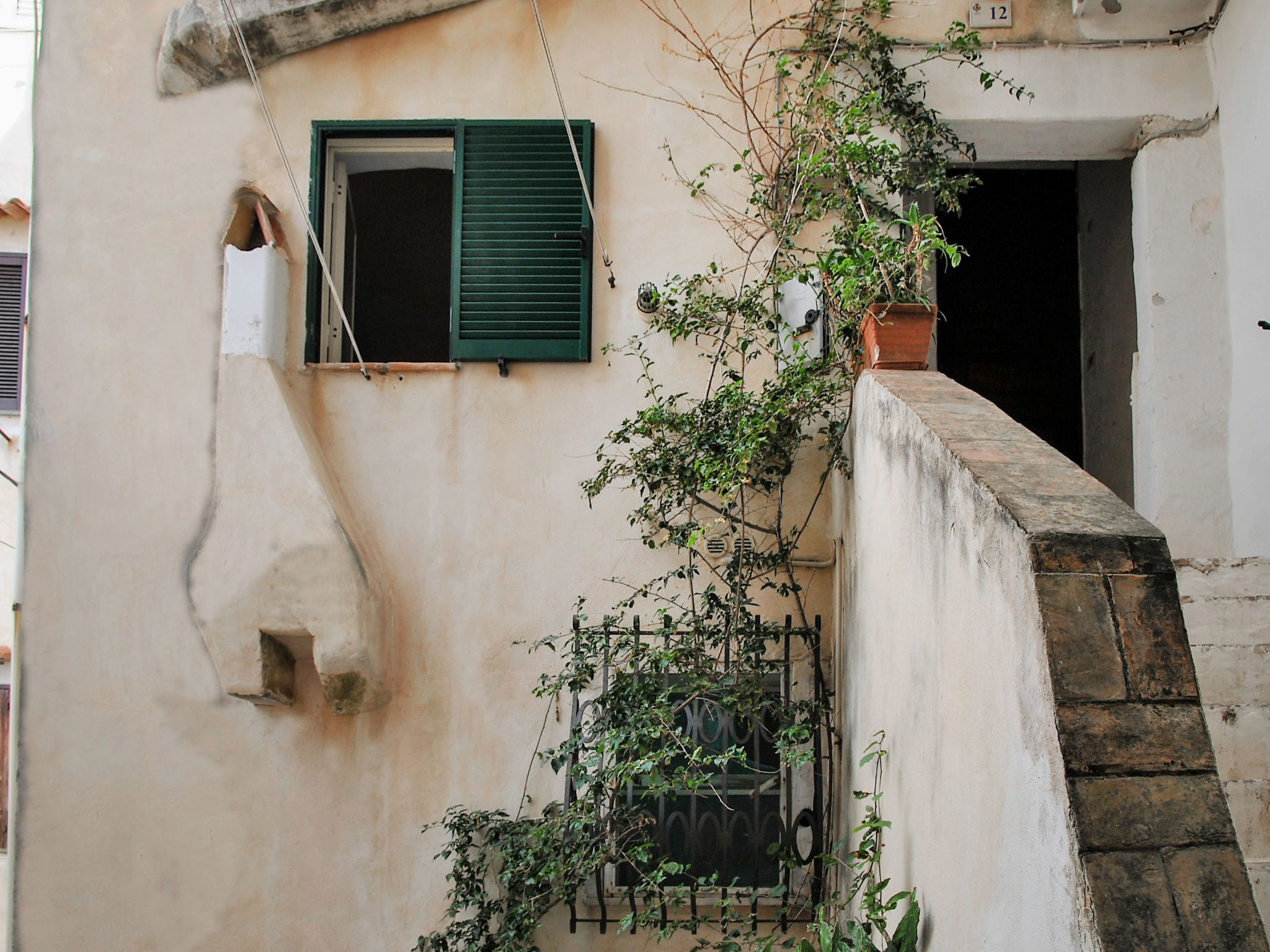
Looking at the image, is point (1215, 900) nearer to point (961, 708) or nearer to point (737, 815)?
point (961, 708)

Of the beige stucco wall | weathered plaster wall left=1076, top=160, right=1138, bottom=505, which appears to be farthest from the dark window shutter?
weathered plaster wall left=1076, top=160, right=1138, bottom=505

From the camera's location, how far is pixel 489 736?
5.16 metres

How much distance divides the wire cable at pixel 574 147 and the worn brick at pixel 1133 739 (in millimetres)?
3739

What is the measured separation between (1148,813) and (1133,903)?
17cm

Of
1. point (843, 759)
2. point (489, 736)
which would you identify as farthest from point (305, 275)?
point (843, 759)

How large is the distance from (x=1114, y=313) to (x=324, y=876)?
5410 mm

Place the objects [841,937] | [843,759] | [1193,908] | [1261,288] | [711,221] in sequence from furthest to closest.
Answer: [711,221] → [1261,288] → [843,759] → [841,937] → [1193,908]

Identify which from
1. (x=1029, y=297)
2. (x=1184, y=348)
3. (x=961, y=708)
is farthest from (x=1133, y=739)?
(x=1029, y=297)

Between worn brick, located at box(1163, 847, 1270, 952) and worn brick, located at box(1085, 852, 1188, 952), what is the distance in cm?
2

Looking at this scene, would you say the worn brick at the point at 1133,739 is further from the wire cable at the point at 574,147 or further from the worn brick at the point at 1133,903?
the wire cable at the point at 574,147

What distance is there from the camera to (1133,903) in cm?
188

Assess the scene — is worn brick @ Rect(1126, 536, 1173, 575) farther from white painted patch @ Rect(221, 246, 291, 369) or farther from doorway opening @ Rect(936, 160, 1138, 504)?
doorway opening @ Rect(936, 160, 1138, 504)

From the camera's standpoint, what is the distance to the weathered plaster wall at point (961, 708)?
2102mm

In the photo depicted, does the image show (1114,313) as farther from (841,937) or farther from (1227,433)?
(841,937)
